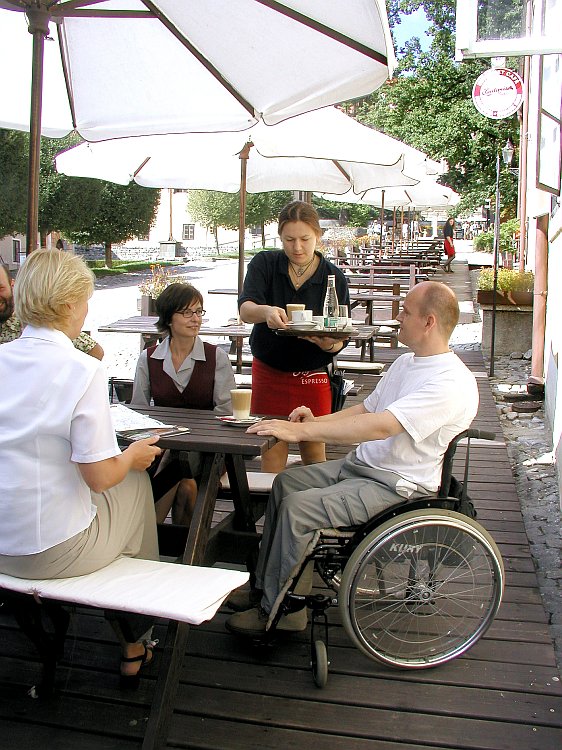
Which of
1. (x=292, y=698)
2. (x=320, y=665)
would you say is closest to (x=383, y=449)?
(x=320, y=665)

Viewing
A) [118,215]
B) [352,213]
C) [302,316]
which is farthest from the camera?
[352,213]

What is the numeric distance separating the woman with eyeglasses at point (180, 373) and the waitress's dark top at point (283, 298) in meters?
0.26

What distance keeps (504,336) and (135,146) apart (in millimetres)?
6219

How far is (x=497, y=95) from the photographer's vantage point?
13.0m

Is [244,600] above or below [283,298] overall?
below

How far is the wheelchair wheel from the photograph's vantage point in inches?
114

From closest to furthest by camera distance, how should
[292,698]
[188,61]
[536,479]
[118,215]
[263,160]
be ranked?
[292,698], [188,61], [536,479], [263,160], [118,215]

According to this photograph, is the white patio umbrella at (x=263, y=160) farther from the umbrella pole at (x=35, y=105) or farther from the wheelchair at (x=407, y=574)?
the wheelchair at (x=407, y=574)

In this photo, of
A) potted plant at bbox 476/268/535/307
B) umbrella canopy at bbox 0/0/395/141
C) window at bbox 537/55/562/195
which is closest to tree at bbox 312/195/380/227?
potted plant at bbox 476/268/535/307

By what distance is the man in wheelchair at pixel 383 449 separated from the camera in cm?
297

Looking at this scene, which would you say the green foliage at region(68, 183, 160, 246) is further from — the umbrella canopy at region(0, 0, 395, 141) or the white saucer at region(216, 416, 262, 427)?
the white saucer at region(216, 416, 262, 427)

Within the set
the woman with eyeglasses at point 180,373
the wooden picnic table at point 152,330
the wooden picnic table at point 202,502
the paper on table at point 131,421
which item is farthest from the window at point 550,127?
the paper on table at point 131,421

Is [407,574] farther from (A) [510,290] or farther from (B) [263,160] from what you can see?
(A) [510,290]

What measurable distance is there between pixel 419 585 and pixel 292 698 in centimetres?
61
